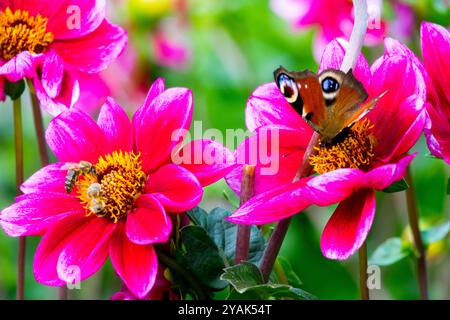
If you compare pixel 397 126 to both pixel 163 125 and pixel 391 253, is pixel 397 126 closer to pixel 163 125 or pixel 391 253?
pixel 163 125

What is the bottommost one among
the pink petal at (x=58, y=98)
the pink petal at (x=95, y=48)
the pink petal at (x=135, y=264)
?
the pink petal at (x=135, y=264)

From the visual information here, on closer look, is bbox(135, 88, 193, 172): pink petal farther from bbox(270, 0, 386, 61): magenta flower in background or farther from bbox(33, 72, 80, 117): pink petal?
bbox(270, 0, 386, 61): magenta flower in background

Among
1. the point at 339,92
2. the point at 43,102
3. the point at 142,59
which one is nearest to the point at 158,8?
the point at 142,59

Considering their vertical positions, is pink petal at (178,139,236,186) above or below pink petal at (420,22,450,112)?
below

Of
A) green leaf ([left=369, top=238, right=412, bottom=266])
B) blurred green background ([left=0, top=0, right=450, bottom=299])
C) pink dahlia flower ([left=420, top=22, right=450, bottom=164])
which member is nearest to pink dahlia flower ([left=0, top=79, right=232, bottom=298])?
pink dahlia flower ([left=420, top=22, right=450, bottom=164])

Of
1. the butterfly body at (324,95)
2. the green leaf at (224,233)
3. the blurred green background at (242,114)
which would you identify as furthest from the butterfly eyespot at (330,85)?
the blurred green background at (242,114)

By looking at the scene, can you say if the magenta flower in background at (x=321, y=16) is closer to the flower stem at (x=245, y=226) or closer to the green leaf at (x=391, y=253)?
the green leaf at (x=391, y=253)

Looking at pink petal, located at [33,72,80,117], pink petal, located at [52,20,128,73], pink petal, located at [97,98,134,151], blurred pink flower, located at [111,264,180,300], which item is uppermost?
pink petal, located at [52,20,128,73]

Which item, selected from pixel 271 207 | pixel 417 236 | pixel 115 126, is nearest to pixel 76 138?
pixel 115 126
